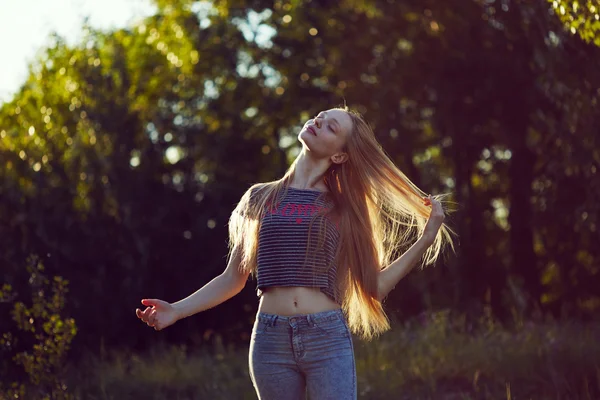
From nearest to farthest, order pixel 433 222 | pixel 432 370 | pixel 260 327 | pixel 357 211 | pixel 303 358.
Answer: pixel 303 358 < pixel 260 327 < pixel 433 222 < pixel 357 211 < pixel 432 370

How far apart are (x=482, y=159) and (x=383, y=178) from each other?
35.1ft

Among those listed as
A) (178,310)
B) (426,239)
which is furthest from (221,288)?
(426,239)

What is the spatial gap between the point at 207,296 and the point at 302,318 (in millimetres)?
550

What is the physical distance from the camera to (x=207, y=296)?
417 cm

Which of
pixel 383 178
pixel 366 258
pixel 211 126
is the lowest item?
pixel 366 258

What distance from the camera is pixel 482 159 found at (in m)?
14.7

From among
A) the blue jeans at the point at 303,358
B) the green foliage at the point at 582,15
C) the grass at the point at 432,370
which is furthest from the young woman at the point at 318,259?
the grass at the point at 432,370

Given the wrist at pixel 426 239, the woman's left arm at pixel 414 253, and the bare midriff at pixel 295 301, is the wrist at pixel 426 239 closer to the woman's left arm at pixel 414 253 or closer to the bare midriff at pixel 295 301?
the woman's left arm at pixel 414 253

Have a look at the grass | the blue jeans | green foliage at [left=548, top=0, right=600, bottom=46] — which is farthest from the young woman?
the grass

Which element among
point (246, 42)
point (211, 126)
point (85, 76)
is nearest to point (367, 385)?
point (85, 76)

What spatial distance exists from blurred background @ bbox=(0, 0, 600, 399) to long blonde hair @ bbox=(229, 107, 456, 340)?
317 centimetres

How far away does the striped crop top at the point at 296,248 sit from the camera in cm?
392

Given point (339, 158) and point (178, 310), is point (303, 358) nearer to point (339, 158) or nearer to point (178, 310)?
point (178, 310)

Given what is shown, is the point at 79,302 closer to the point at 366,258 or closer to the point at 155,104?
the point at 155,104
